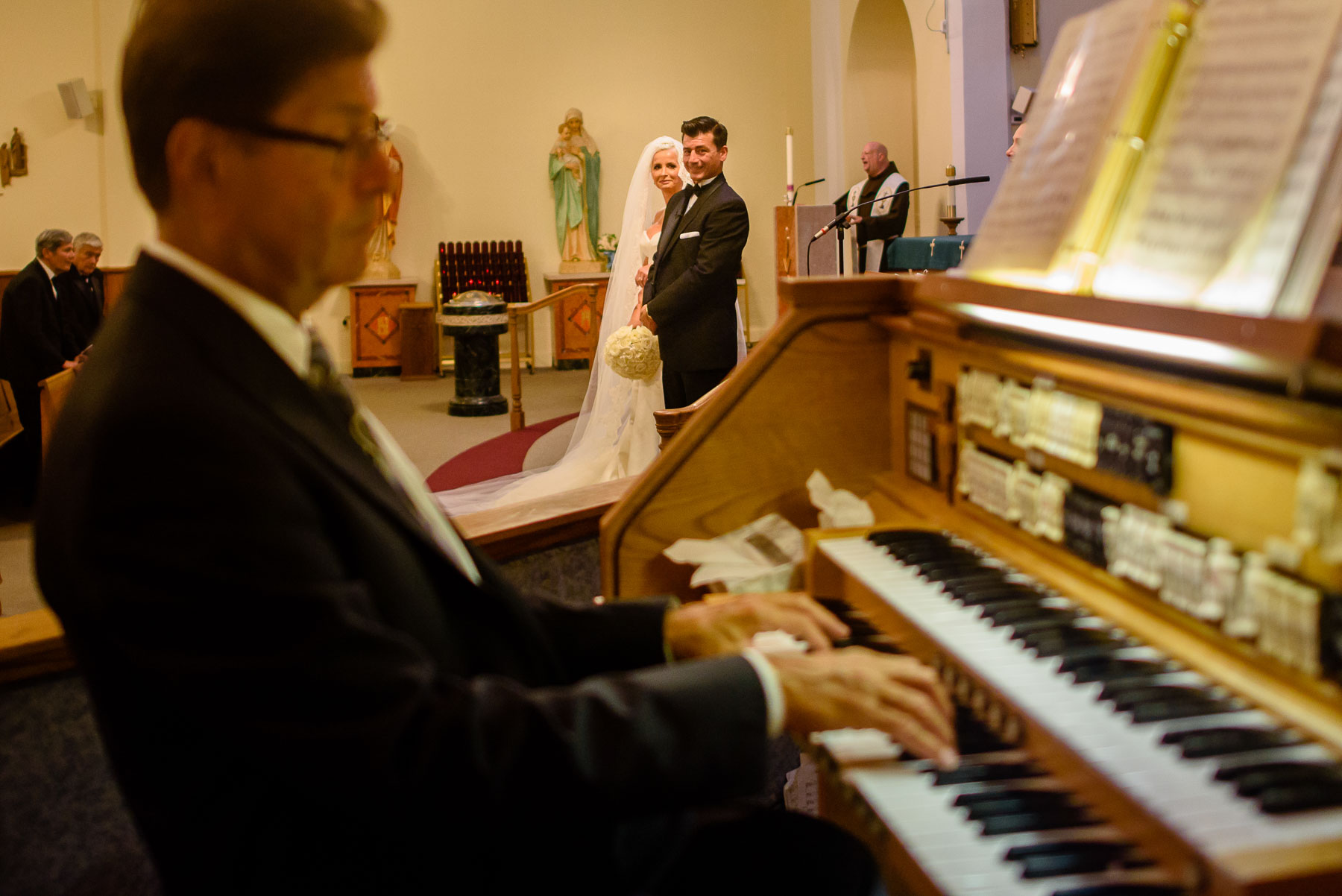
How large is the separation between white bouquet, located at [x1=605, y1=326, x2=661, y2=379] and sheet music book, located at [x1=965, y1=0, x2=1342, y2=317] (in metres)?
4.11

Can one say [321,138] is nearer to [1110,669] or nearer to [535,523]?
[1110,669]

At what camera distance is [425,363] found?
40.4 ft

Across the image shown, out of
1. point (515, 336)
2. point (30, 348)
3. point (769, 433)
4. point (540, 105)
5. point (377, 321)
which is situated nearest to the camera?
point (769, 433)

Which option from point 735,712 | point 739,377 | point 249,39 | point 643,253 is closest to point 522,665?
point 735,712

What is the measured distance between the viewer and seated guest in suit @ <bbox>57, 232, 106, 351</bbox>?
7.57 meters

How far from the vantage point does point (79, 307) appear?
765cm

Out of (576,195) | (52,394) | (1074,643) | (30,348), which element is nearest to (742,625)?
(1074,643)

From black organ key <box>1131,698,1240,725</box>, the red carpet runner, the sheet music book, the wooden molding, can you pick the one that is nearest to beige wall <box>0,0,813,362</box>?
the red carpet runner

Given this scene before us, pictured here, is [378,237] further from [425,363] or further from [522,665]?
[522,665]

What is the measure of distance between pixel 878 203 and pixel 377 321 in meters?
5.98

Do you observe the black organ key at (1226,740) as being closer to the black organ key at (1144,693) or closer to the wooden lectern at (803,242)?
the black organ key at (1144,693)

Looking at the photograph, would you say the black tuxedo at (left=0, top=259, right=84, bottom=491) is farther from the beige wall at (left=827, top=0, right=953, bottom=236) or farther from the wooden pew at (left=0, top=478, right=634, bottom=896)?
the beige wall at (left=827, top=0, right=953, bottom=236)

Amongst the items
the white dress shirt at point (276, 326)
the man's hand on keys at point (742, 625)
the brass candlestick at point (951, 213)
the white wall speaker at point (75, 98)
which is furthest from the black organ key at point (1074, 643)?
the white wall speaker at point (75, 98)

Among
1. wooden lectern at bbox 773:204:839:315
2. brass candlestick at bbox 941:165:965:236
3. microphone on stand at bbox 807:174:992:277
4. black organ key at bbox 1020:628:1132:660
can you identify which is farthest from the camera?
brass candlestick at bbox 941:165:965:236
